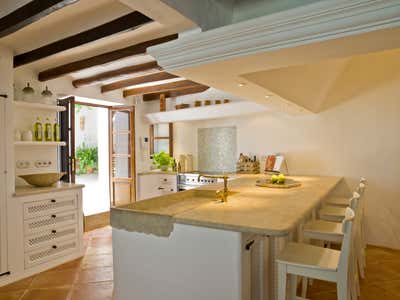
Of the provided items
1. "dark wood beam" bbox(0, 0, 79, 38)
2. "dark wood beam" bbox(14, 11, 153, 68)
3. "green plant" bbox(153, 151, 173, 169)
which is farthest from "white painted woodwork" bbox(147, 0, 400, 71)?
"green plant" bbox(153, 151, 173, 169)

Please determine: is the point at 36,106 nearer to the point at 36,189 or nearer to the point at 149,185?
the point at 36,189

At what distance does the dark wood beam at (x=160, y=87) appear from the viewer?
512cm

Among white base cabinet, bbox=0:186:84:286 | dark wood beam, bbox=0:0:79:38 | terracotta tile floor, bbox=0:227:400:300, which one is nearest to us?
dark wood beam, bbox=0:0:79:38

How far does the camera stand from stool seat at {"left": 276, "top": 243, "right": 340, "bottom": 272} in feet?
5.72

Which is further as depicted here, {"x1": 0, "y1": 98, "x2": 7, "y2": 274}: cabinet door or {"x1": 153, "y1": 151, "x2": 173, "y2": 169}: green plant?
{"x1": 153, "y1": 151, "x2": 173, "y2": 169}: green plant

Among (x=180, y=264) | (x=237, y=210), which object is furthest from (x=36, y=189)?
(x=237, y=210)

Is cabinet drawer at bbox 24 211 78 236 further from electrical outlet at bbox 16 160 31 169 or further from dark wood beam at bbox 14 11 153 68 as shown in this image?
dark wood beam at bbox 14 11 153 68

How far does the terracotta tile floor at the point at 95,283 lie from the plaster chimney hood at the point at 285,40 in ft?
7.22

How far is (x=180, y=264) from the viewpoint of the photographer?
1.88 meters

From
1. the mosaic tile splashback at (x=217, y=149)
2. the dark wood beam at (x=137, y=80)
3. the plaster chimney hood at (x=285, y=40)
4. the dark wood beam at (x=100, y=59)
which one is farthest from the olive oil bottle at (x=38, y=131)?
the mosaic tile splashback at (x=217, y=149)

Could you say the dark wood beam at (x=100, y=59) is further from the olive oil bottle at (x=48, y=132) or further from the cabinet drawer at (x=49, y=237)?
the cabinet drawer at (x=49, y=237)

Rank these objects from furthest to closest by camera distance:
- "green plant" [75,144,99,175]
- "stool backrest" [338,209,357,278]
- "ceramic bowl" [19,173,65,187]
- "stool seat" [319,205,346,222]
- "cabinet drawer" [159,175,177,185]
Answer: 1. "green plant" [75,144,99,175]
2. "cabinet drawer" [159,175,177,185]
3. "ceramic bowl" [19,173,65,187]
4. "stool seat" [319,205,346,222]
5. "stool backrest" [338,209,357,278]

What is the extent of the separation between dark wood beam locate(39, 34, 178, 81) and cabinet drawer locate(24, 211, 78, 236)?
1869 millimetres

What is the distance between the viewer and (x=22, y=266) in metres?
3.13
